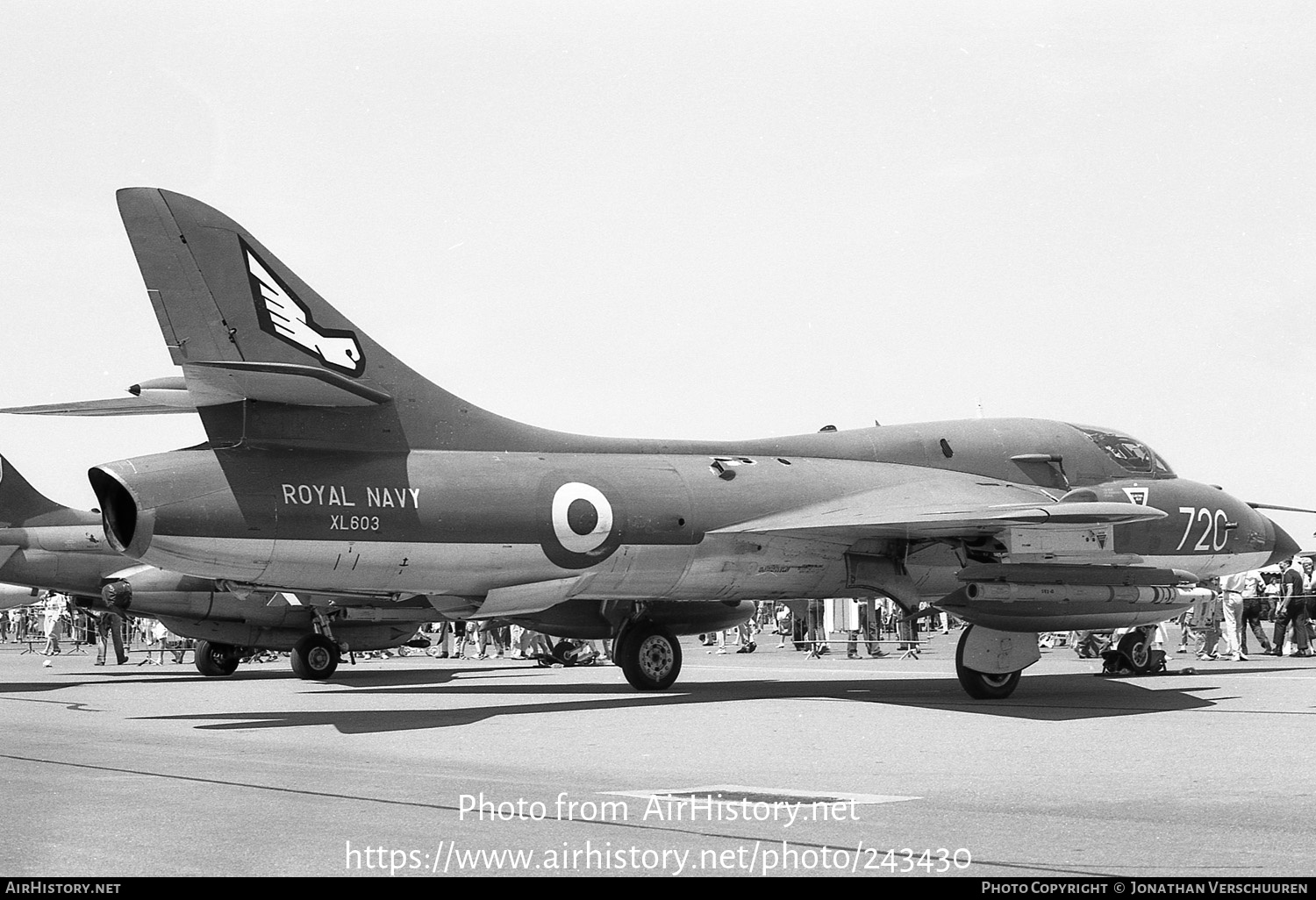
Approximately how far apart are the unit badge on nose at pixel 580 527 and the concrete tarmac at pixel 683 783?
5.52ft

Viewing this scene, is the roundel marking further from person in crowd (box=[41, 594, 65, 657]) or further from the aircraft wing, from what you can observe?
person in crowd (box=[41, 594, 65, 657])

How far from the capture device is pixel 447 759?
10.7m

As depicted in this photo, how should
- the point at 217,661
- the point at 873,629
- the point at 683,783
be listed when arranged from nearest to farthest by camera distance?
1. the point at 683,783
2. the point at 217,661
3. the point at 873,629

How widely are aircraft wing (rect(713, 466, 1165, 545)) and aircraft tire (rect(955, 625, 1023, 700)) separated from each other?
1333 millimetres

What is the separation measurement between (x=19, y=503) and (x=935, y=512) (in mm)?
17347

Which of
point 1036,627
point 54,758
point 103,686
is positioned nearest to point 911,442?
point 1036,627

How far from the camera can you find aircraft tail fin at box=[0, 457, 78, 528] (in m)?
25.0

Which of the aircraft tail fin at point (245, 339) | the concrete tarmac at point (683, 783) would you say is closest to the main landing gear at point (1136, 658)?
the concrete tarmac at point (683, 783)

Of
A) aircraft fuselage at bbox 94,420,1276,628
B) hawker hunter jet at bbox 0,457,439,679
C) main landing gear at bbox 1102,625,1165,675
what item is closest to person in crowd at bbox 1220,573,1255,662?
aircraft fuselage at bbox 94,420,1276,628

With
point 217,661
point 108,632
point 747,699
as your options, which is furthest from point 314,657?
point 108,632

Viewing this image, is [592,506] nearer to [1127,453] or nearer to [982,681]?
[982,681]

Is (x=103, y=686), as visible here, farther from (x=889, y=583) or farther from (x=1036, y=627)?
(x=1036, y=627)

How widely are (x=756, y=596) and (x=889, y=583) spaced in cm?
169

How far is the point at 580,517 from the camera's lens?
15.5 m
